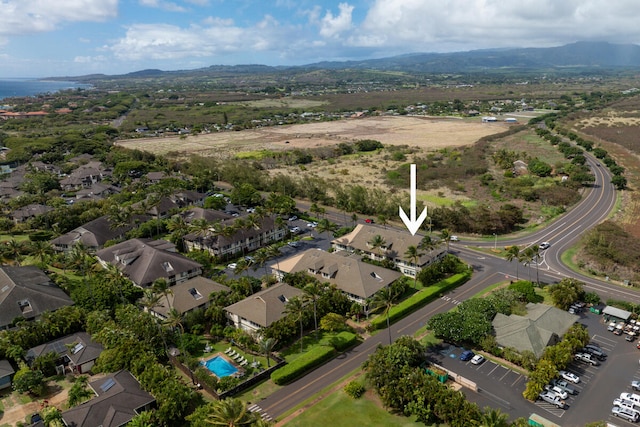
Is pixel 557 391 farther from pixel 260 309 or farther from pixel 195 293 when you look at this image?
pixel 195 293

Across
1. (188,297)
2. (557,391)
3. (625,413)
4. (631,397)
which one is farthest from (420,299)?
(188,297)

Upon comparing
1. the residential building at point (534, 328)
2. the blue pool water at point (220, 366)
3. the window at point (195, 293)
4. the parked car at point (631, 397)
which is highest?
the window at point (195, 293)

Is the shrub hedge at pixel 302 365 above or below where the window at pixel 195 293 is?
below

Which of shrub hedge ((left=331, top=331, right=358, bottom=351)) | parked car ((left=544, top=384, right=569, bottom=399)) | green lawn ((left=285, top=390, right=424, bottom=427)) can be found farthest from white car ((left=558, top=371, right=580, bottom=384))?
shrub hedge ((left=331, top=331, right=358, bottom=351))

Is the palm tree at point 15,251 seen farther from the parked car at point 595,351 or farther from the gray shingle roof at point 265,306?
the parked car at point 595,351

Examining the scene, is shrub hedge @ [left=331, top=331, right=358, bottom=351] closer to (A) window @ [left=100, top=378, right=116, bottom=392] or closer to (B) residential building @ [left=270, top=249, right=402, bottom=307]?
(B) residential building @ [left=270, top=249, right=402, bottom=307]

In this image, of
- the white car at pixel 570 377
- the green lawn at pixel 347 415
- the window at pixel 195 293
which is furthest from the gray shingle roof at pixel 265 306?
the white car at pixel 570 377
